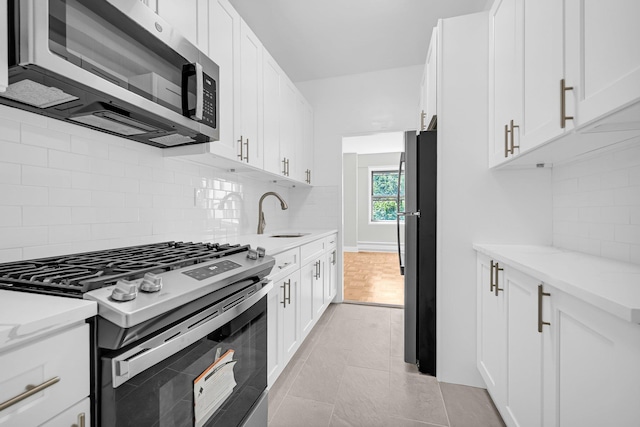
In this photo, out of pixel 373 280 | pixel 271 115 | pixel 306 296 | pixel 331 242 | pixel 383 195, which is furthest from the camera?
pixel 383 195

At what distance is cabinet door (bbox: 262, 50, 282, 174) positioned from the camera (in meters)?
2.23

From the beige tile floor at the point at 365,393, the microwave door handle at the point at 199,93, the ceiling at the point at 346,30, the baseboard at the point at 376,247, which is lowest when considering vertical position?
the beige tile floor at the point at 365,393

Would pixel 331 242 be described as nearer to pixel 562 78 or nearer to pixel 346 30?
pixel 346 30

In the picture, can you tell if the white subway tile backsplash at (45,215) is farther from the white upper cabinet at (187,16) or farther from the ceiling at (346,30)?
the ceiling at (346,30)

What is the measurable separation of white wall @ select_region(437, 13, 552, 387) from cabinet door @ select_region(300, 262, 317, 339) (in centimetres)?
93

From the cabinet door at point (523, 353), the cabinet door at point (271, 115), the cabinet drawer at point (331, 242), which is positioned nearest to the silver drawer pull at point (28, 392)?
the cabinet door at point (523, 353)

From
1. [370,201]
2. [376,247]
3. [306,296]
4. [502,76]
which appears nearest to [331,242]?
[306,296]

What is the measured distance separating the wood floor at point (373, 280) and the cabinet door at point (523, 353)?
2108 mm

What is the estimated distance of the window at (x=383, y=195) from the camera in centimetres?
747

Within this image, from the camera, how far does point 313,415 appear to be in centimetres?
153

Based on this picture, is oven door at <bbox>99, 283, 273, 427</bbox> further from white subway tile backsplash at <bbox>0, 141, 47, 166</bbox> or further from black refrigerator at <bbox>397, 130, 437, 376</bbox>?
black refrigerator at <bbox>397, 130, 437, 376</bbox>

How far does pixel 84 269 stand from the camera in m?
0.82

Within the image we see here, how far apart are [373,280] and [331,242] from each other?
161 centimetres

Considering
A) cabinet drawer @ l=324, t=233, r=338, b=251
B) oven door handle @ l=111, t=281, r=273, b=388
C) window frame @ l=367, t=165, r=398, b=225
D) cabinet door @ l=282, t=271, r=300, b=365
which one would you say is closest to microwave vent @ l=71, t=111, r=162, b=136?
oven door handle @ l=111, t=281, r=273, b=388
